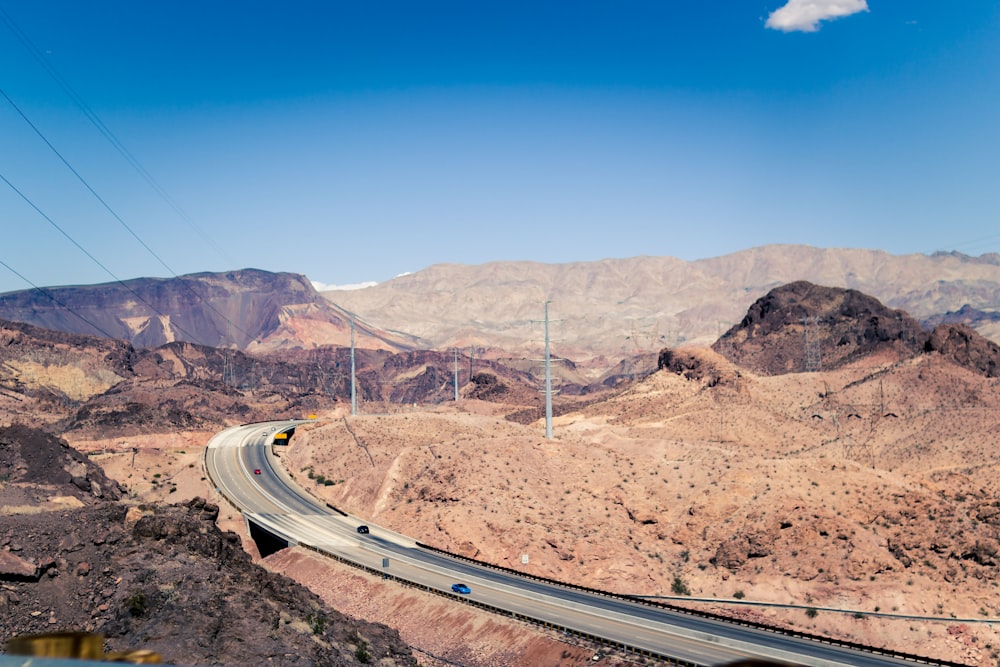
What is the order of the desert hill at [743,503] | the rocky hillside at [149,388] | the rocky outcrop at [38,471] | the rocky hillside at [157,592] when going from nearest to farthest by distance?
the rocky hillside at [157,592] → the rocky outcrop at [38,471] → the desert hill at [743,503] → the rocky hillside at [149,388]

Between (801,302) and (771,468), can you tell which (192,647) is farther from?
(801,302)

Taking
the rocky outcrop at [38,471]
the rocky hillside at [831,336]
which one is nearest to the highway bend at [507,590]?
the rocky outcrop at [38,471]

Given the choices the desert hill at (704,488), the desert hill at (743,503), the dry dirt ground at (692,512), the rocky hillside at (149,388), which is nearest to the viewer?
the dry dirt ground at (692,512)

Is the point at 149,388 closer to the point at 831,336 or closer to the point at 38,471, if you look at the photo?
the point at 38,471

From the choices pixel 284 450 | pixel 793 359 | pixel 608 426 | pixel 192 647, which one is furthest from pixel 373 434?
pixel 793 359

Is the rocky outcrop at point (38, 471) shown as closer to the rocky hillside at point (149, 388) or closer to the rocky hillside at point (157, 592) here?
the rocky hillside at point (157, 592)

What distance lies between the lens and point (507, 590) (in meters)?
49.1

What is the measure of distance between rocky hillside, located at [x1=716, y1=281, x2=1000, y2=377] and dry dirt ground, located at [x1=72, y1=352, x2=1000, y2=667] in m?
15.0

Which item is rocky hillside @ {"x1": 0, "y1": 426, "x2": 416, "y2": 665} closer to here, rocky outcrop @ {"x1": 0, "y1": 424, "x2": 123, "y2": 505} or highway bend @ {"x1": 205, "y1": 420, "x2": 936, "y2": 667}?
rocky outcrop @ {"x1": 0, "y1": 424, "x2": 123, "y2": 505}

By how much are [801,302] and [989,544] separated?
127 m

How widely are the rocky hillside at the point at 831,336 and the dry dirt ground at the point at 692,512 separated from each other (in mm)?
15044

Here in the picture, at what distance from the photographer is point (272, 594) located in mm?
35594

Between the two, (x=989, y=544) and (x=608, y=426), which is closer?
(x=989, y=544)

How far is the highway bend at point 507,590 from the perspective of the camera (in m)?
37.1
